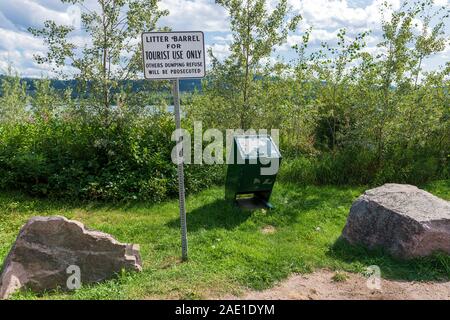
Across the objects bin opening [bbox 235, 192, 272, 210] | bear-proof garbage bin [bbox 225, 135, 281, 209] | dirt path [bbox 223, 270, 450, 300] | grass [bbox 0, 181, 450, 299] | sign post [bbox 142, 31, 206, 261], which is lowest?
dirt path [bbox 223, 270, 450, 300]

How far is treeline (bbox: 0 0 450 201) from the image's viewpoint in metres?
7.84

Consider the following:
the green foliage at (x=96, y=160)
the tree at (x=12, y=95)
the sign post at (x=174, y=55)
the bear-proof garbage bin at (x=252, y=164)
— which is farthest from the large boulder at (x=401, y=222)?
the tree at (x=12, y=95)

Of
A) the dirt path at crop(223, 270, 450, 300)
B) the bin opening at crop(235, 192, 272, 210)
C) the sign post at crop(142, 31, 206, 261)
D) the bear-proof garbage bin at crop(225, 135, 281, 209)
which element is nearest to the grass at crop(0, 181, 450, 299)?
the dirt path at crop(223, 270, 450, 300)

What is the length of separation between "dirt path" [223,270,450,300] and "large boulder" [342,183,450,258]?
0.60 metres

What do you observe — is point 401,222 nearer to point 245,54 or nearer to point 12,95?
point 245,54

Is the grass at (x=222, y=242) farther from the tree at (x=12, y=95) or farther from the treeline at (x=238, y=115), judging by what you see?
the tree at (x=12, y=95)

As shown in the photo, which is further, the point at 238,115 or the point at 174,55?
the point at 238,115

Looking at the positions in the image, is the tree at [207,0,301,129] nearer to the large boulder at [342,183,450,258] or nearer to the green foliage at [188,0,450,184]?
the green foliage at [188,0,450,184]

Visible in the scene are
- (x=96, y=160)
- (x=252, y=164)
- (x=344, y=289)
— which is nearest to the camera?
(x=344, y=289)

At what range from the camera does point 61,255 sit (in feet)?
15.5

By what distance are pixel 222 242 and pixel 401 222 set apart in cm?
253

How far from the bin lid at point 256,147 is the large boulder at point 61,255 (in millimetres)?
2702

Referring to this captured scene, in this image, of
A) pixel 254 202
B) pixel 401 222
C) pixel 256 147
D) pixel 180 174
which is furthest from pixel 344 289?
pixel 254 202
